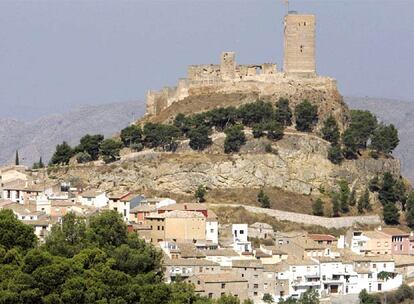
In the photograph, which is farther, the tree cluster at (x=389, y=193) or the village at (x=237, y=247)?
the tree cluster at (x=389, y=193)

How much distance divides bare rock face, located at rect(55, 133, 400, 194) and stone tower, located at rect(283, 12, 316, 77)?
20.1 ft

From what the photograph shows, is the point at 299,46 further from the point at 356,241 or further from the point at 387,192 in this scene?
the point at 356,241

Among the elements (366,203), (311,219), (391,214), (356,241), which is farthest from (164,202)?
(391,214)

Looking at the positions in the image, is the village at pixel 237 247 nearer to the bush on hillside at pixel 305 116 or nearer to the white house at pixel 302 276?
the white house at pixel 302 276

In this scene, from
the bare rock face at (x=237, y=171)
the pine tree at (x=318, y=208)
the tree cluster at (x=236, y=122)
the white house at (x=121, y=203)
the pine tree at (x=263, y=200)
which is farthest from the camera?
the tree cluster at (x=236, y=122)

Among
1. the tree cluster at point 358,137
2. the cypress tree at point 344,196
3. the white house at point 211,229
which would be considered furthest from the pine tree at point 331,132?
the white house at point 211,229

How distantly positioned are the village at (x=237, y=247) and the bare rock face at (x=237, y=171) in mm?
2259

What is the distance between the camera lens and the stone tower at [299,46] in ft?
305

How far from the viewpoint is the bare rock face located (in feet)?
280

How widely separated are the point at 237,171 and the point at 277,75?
9.26 meters

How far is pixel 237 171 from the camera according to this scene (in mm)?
85688

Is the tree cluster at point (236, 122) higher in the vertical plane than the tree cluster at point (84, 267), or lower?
higher

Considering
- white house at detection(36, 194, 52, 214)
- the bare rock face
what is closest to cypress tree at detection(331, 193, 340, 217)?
the bare rock face

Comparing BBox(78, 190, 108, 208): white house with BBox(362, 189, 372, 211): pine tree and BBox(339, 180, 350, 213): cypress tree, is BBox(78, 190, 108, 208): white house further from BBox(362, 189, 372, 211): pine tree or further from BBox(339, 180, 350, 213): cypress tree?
BBox(362, 189, 372, 211): pine tree
